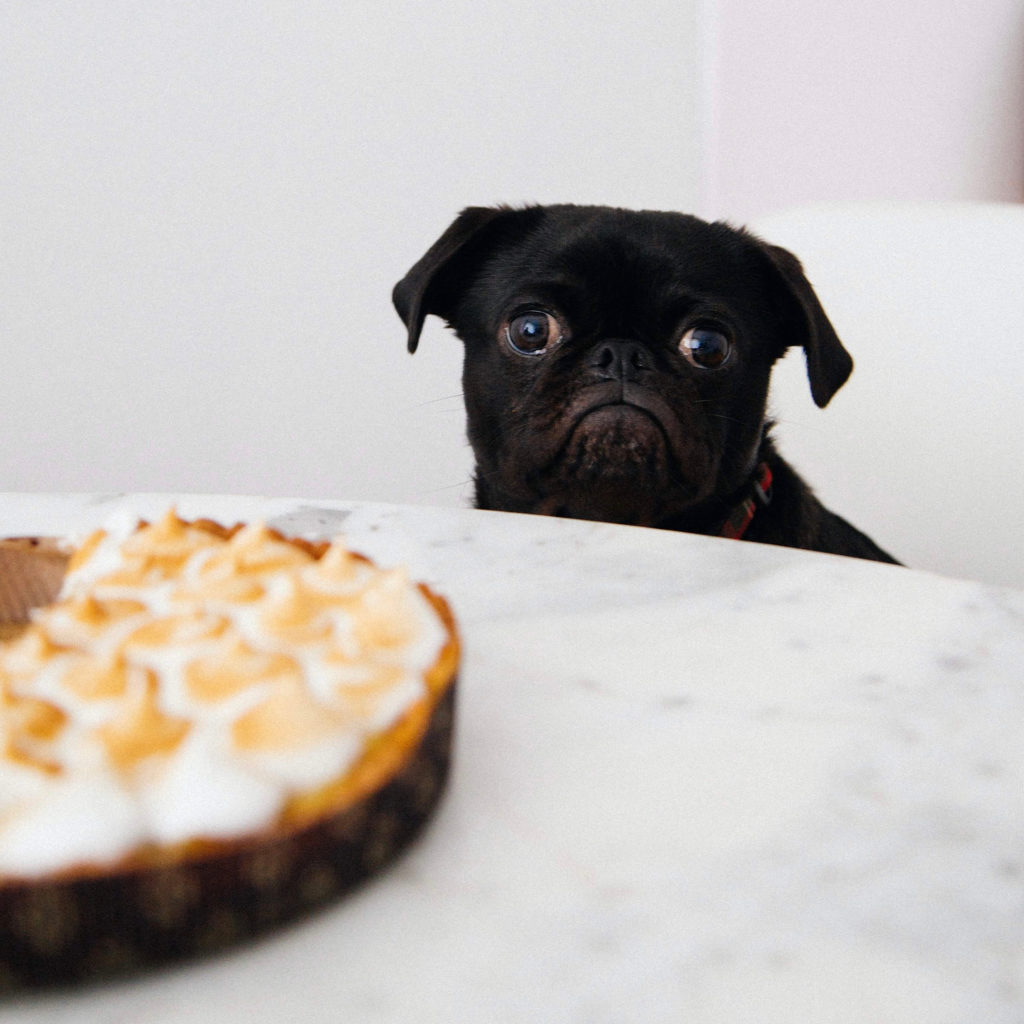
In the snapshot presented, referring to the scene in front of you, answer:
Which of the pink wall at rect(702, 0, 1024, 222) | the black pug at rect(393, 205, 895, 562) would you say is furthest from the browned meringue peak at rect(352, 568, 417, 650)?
the pink wall at rect(702, 0, 1024, 222)

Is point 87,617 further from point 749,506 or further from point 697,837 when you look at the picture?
point 749,506

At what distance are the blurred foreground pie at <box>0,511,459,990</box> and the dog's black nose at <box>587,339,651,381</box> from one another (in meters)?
0.99

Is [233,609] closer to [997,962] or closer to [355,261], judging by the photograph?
[997,962]

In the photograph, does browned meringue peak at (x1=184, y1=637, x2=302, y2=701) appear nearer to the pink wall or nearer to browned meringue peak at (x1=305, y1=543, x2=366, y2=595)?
browned meringue peak at (x1=305, y1=543, x2=366, y2=595)

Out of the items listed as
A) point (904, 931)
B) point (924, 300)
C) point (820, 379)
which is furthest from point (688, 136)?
→ point (904, 931)

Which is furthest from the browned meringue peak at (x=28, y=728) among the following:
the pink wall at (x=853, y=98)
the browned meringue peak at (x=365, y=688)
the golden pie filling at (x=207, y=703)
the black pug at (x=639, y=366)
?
the pink wall at (x=853, y=98)

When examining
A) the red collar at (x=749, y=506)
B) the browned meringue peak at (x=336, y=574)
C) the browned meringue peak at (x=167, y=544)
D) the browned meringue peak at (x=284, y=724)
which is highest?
the browned meringue peak at (x=284, y=724)

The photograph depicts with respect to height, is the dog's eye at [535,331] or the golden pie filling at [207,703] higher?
the golden pie filling at [207,703]

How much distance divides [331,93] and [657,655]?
2.64m

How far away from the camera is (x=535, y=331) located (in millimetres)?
1503

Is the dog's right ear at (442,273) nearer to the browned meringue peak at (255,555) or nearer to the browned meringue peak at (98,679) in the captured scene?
the browned meringue peak at (255,555)

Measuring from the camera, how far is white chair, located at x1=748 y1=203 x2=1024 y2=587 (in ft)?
5.44

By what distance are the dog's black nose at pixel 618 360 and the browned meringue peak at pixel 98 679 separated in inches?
42.7

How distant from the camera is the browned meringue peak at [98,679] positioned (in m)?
0.41
